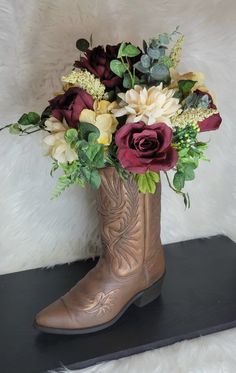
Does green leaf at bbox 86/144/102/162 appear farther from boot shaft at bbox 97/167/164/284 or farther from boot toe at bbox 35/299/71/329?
boot toe at bbox 35/299/71/329

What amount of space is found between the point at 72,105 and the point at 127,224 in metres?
0.24

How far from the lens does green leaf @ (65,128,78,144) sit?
28.9 inches

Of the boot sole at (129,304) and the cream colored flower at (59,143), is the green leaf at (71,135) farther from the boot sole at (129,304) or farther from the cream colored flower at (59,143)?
the boot sole at (129,304)

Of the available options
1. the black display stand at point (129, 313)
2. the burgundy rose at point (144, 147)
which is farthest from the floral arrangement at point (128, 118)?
the black display stand at point (129, 313)

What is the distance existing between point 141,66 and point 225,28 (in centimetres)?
38

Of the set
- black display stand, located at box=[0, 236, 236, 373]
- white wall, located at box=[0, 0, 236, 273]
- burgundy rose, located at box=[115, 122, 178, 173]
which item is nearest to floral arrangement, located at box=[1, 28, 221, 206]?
burgundy rose, located at box=[115, 122, 178, 173]

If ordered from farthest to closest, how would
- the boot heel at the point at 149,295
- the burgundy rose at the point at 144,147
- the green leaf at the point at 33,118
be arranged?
the boot heel at the point at 149,295
the green leaf at the point at 33,118
the burgundy rose at the point at 144,147

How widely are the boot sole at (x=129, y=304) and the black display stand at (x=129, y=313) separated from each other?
0.04 feet

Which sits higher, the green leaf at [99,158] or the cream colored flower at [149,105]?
the cream colored flower at [149,105]

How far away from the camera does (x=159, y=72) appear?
77cm

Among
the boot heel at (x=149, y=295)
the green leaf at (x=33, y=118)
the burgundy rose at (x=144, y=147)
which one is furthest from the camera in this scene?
the boot heel at (x=149, y=295)

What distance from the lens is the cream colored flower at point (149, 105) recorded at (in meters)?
0.73

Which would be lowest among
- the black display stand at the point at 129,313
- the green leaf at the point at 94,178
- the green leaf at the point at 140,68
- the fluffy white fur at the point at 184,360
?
the fluffy white fur at the point at 184,360

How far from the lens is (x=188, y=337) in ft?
2.88
